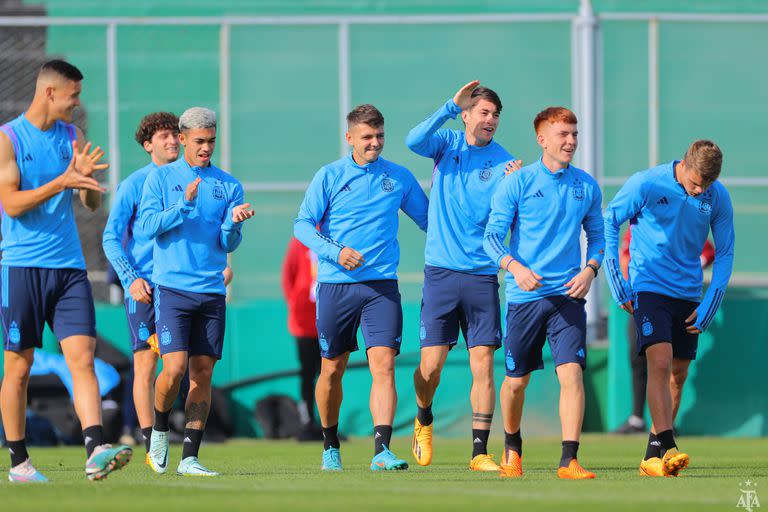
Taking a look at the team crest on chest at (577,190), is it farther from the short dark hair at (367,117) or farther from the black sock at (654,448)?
the black sock at (654,448)

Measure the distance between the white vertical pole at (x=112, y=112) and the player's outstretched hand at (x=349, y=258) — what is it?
21.0 feet

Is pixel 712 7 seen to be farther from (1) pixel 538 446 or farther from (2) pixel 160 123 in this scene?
(2) pixel 160 123

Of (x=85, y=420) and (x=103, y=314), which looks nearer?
(x=85, y=420)

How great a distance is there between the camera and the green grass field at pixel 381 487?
738 cm

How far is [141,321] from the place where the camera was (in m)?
10.8

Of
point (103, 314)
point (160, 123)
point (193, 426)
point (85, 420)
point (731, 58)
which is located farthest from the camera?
point (731, 58)

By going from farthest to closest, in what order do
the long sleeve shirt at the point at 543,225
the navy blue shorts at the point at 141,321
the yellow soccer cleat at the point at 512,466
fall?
the navy blue shorts at the point at 141,321, the yellow soccer cleat at the point at 512,466, the long sleeve shirt at the point at 543,225

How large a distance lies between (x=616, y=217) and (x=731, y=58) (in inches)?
278

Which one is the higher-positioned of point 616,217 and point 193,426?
point 616,217

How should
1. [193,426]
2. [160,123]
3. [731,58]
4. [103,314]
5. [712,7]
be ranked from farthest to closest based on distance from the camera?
[712,7]
[731,58]
[103,314]
[160,123]
[193,426]

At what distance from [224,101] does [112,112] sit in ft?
4.05

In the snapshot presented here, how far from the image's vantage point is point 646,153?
16.3 m

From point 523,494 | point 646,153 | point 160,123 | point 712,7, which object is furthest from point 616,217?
point 712,7

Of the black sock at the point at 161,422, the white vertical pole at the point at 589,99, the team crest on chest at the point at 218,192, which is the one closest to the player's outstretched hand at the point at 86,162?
the team crest on chest at the point at 218,192
